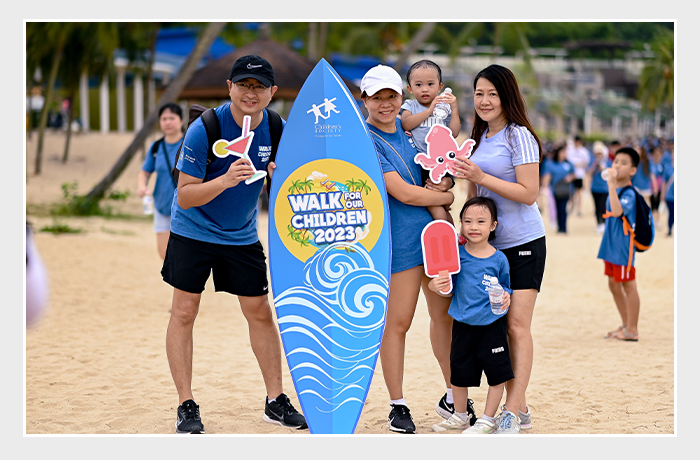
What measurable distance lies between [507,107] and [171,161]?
10.7 feet

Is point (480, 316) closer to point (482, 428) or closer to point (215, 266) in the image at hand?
point (482, 428)

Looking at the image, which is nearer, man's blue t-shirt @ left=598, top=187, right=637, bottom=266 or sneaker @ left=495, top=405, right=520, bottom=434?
sneaker @ left=495, top=405, right=520, bottom=434

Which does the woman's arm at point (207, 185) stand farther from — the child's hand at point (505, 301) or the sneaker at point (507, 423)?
the sneaker at point (507, 423)

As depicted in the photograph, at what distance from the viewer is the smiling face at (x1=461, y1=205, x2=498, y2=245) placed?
3342 mm

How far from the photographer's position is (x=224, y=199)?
3.49 m

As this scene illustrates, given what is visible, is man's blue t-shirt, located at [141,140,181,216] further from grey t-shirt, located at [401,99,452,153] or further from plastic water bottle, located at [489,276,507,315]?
plastic water bottle, located at [489,276,507,315]

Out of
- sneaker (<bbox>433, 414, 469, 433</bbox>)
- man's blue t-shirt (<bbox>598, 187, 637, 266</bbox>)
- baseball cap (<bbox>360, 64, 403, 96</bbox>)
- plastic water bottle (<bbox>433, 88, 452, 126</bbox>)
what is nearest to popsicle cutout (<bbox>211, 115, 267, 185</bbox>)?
baseball cap (<bbox>360, 64, 403, 96</bbox>)

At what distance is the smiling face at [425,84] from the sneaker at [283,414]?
1744 mm

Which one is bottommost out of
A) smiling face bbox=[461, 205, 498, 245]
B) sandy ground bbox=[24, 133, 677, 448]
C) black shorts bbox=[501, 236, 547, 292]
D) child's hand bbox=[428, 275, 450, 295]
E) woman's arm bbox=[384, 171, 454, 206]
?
sandy ground bbox=[24, 133, 677, 448]

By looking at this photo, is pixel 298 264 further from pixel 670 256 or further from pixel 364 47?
pixel 364 47

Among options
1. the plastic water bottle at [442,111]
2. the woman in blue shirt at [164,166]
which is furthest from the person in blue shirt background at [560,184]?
the plastic water bottle at [442,111]

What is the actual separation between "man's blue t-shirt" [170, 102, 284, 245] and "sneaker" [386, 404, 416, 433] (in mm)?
1143

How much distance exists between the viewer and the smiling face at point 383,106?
336 centimetres

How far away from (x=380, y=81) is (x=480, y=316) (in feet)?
3.95
